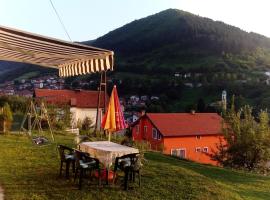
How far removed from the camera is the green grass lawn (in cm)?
791

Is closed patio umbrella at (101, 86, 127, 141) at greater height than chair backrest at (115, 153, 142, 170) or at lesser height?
greater

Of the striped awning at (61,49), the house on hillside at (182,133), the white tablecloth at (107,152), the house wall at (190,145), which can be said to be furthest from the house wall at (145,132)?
the striped awning at (61,49)

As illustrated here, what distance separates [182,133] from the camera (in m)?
40.7

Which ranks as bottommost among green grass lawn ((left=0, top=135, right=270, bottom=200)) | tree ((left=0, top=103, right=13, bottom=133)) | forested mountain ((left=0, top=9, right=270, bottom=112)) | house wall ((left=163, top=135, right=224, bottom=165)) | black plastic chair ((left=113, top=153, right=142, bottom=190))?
house wall ((left=163, top=135, right=224, bottom=165))

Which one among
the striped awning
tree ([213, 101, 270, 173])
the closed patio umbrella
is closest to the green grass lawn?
the closed patio umbrella

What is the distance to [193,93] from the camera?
105 metres

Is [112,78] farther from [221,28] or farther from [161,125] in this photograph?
[161,125]

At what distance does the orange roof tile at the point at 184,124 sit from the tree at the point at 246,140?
19.2m

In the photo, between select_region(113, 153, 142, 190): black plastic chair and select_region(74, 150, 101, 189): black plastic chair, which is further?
select_region(113, 153, 142, 190): black plastic chair

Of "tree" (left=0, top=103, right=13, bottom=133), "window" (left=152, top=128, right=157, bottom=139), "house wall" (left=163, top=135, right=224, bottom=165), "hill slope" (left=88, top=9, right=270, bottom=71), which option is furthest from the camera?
"hill slope" (left=88, top=9, right=270, bottom=71)

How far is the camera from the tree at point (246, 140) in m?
19.2

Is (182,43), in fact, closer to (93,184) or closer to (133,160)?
(133,160)

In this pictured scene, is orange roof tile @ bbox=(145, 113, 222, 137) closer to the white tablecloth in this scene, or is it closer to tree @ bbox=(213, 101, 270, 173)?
tree @ bbox=(213, 101, 270, 173)

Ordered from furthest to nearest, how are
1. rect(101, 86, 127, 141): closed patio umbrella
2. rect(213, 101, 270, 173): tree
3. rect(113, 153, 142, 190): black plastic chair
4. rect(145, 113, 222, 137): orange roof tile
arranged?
rect(145, 113, 222, 137): orange roof tile, rect(213, 101, 270, 173): tree, rect(101, 86, 127, 141): closed patio umbrella, rect(113, 153, 142, 190): black plastic chair
